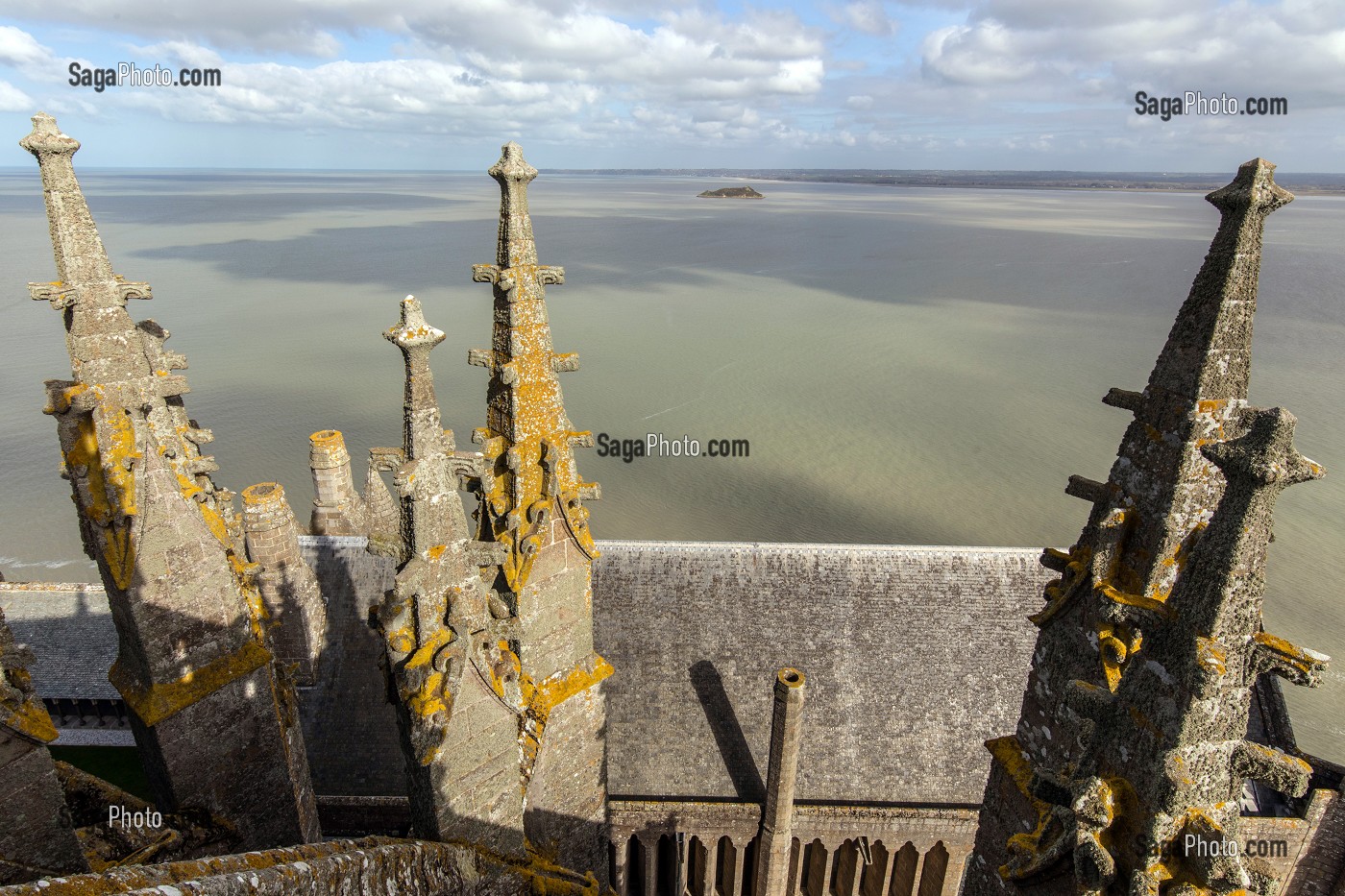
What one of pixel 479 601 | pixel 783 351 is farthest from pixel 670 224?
pixel 479 601

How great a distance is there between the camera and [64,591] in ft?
74.8

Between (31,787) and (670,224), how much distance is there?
185 meters

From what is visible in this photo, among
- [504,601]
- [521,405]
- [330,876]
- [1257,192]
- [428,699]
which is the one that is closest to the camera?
[330,876]

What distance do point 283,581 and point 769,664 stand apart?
972 centimetres

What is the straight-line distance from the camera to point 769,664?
50.6 ft

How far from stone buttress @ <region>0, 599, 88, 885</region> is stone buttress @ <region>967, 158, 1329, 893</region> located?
7542mm

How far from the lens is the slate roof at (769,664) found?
14719 mm

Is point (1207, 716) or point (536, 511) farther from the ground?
point (1207, 716)

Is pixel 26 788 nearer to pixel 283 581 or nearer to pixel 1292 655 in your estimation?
pixel 283 581

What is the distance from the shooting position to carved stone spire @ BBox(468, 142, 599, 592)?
24.5 feet

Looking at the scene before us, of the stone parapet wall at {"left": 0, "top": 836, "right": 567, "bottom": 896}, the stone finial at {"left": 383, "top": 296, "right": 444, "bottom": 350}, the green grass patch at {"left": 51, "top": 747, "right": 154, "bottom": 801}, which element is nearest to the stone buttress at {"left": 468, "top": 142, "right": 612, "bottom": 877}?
the stone finial at {"left": 383, "top": 296, "right": 444, "bottom": 350}

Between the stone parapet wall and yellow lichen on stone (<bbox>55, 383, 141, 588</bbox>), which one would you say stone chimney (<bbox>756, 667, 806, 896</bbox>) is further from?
yellow lichen on stone (<bbox>55, 383, 141, 588</bbox>)

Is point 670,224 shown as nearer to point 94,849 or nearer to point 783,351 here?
point 783,351

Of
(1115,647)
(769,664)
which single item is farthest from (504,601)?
(769,664)
